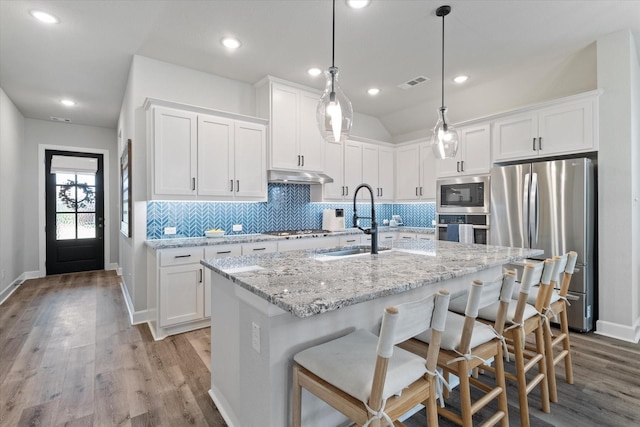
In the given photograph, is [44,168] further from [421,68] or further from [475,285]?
[475,285]

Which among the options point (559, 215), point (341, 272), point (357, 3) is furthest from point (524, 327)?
point (357, 3)

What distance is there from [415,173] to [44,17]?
483cm

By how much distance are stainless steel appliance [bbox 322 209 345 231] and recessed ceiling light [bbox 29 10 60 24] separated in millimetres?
3601

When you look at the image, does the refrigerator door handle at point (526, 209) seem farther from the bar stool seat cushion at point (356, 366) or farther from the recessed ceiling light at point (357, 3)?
the bar stool seat cushion at point (356, 366)

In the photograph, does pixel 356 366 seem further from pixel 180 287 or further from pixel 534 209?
pixel 534 209

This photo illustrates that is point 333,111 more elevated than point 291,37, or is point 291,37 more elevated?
point 291,37

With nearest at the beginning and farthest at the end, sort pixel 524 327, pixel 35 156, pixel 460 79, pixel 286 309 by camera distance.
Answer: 1. pixel 286 309
2. pixel 524 327
3. pixel 460 79
4. pixel 35 156

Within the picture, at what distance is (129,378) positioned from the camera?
95.0 inches

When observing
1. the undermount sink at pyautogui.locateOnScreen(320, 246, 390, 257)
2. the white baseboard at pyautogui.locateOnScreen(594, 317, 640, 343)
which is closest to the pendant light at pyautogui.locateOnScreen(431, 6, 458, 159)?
the undermount sink at pyautogui.locateOnScreen(320, 246, 390, 257)

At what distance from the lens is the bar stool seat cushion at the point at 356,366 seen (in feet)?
3.76

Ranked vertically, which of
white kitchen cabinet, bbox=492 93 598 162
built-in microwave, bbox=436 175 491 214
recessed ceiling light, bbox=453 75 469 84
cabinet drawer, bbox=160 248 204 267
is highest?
recessed ceiling light, bbox=453 75 469 84

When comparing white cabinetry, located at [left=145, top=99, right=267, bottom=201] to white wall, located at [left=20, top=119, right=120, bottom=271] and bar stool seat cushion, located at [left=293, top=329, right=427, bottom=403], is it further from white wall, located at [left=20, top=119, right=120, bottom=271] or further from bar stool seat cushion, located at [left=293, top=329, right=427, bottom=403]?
white wall, located at [left=20, top=119, right=120, bottom=271]

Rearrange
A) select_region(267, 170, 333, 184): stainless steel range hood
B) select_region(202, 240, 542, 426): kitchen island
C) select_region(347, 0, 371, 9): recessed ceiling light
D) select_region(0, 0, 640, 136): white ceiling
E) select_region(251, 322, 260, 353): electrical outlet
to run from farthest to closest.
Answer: select_region(267, 170, 333, 184): stainless steel range hood → select_region(0, 0, 640, 136): white ceiling → select_region(347, 0, 371, 9): recessed ceiling light → select_region(251, 322, 260, 353): electrical outlet → select_region(202, 240, 542, 426): kitchen island

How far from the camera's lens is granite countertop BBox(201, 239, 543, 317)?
1.24 metres
